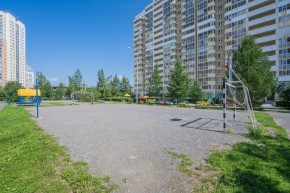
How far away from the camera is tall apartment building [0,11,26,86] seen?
429 feet

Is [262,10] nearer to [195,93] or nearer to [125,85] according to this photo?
[195,93]

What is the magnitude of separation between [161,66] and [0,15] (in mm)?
125466

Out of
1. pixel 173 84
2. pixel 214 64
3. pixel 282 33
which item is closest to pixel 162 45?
pixel 214 64

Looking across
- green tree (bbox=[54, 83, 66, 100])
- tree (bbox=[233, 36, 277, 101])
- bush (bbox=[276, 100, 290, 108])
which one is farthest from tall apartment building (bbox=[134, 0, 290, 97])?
green tree (bbox=[54, 83, 66, 100])

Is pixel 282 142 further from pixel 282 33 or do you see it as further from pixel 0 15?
pixel 0 15

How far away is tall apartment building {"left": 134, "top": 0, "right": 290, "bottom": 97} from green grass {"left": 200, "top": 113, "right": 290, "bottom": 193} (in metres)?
27.8

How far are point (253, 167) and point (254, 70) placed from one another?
23.5 m

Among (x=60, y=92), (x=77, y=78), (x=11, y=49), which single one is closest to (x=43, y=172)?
(x=60, y=92)

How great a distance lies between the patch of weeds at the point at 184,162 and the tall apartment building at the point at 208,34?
2789cm

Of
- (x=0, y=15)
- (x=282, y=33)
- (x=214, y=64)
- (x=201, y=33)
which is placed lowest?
(x=214, y=64)

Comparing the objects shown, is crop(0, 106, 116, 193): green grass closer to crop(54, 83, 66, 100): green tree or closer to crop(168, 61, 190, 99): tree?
crop(168, 61, 190, 99): tree

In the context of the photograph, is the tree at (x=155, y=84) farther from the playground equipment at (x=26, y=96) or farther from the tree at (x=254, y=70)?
the playground equipment at (x=26, y=96)

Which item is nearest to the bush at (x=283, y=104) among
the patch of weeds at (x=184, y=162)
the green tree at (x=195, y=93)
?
the green tree at (x=195, y=93)

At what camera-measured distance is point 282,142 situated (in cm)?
793
